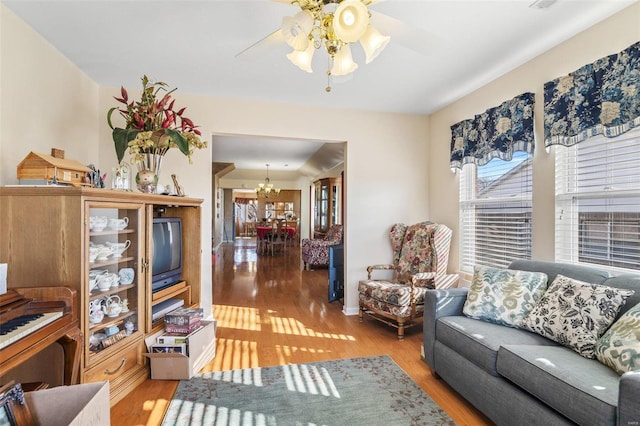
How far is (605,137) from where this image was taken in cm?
209

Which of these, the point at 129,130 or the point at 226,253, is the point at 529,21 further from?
the point at 226,253

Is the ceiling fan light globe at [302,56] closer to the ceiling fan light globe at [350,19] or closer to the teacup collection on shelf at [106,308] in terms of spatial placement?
the ceiling fan light globe at [350,19]

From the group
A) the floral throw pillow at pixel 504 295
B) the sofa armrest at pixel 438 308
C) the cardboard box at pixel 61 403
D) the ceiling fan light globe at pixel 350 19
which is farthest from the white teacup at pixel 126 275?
the floral throw pillow at pixel 504 295

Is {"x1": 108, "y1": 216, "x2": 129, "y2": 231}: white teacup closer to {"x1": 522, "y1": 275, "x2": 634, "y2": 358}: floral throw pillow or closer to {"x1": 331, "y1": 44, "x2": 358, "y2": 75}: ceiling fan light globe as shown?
{"x1": 331, "y1": 44, "x2": 358, "y2": 75}: ceiling fan light globe

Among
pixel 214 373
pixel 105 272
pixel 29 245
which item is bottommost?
pixel 214 373

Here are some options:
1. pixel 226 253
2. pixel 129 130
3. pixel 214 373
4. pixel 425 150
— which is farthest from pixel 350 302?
pixel 226 253

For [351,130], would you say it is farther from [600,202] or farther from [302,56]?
[600,202]

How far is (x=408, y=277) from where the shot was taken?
3.63 meters

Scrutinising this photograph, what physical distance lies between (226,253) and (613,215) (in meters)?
8.70

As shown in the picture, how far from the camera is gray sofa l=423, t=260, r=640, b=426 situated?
1.30 m

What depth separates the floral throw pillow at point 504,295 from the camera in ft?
6.99

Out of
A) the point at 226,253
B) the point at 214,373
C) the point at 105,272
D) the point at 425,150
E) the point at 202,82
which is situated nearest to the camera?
the point at 105,272

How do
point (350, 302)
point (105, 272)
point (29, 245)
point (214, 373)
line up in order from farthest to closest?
point (350, 302), point (214, 373), point (105, 272), point (29, 245)

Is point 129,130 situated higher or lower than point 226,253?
higher
